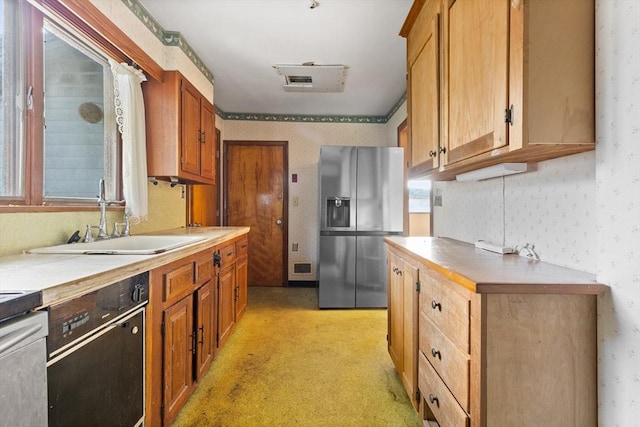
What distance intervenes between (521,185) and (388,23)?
1503 mm

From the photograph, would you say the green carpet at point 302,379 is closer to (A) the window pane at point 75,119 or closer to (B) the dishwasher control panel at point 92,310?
(B) the dishwasher control panel at point 92,310

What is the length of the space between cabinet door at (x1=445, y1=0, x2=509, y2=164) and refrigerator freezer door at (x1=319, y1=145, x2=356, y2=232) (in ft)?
5.92

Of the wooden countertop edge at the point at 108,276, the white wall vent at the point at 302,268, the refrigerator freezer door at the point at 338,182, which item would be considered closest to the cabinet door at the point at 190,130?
the wooden countertop edge at the point at 108,276

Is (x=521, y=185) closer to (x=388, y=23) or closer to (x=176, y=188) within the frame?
(x=388, y=23)

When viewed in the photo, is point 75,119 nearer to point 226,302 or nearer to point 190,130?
point 190,130

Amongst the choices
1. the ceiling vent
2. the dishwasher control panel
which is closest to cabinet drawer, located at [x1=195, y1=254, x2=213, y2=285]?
the dishwasher control panel

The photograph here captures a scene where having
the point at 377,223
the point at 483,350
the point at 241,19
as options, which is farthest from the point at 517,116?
the point at 377,223

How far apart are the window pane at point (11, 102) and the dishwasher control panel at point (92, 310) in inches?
27.9

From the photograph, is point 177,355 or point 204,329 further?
point 204,329

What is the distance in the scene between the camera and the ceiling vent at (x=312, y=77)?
2.83 meters

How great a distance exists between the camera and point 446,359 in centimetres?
117

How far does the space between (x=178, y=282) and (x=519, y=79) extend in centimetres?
163

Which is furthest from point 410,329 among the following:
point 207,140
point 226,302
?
point 207,140

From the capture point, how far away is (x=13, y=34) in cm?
134
